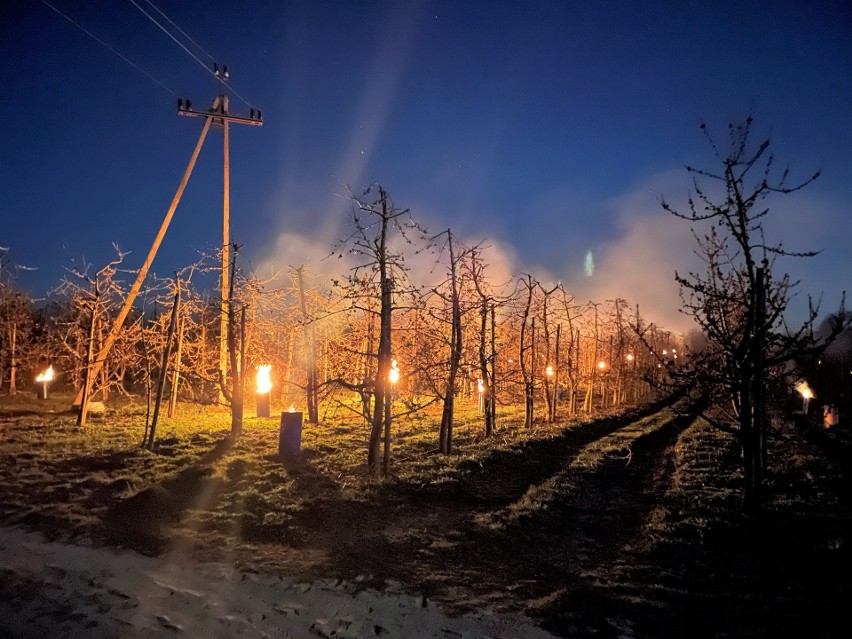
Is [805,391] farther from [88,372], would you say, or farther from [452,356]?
[88,372]

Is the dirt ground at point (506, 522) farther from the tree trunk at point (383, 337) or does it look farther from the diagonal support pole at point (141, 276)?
the diagonal support pole at point (141, 276)

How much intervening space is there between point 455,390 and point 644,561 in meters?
6.63

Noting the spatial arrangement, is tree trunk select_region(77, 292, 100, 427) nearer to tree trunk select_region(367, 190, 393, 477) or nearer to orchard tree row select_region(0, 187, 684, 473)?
orchard tree row select_region(0, 187, 684, 473)

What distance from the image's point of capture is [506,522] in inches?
360

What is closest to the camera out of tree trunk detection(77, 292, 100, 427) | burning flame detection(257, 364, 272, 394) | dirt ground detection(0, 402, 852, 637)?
dirt ground detection(0, 402, 852, 637)

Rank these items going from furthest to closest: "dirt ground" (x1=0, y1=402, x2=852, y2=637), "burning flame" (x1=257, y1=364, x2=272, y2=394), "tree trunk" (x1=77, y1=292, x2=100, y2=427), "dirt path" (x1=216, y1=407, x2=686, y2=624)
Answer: "burning flame" (x1=257, y1=364, x2=272, y2=394) → "tree trunk" (x1=77, y1=292, x2=100, y2=427) → "dirt path" (x1=216, y1=407, x2=686, y2=624) → "dirt ground" (x1=0, y1=402, x2=852, y2=637)

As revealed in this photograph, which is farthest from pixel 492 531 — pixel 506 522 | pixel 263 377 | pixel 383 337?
pixel 263 377

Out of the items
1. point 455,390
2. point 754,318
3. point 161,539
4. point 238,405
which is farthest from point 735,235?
point 238,405

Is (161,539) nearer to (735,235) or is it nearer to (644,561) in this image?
(644,561)

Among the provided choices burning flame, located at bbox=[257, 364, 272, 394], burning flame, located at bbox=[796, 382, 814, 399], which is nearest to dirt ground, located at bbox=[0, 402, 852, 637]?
burning flame, located at bbox=[257, 364, 272, 394]

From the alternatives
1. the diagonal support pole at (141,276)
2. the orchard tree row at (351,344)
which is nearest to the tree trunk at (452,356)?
the orchard tree row at (351,344)

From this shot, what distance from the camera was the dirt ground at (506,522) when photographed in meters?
5.96

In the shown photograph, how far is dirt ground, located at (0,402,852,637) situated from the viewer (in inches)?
235

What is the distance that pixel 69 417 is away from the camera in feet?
68.7
